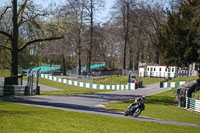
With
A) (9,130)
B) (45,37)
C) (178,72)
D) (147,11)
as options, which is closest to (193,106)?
(45,37)

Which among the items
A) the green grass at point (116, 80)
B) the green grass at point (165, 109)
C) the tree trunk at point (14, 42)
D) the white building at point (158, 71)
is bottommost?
the green grass at point (165, 109)

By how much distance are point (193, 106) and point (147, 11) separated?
37.8m

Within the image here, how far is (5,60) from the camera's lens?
30.6 meters

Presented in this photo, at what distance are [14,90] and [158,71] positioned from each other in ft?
108

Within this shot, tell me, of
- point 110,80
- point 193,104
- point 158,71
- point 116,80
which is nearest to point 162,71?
point 158,71

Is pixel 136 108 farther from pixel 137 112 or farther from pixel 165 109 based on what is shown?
pixel 165 109

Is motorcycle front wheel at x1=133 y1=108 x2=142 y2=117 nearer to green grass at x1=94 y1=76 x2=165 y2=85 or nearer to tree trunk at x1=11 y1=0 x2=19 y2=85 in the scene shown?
tree trunk at x1=11 y1=0 x2=19 y2=85

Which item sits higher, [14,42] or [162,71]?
[14,42]

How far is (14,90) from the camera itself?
2594 cm

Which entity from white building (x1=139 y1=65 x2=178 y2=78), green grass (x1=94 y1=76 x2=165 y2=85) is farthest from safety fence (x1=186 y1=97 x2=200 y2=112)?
white building (x1=139 y1=65 x2=178 y2=78)

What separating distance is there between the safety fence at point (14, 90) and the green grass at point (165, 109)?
27.8 feet

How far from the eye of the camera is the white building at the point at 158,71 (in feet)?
168

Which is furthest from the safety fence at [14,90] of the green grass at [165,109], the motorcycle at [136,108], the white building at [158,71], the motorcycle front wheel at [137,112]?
A: the white building at [158,71]

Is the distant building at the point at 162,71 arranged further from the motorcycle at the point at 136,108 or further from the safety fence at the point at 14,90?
the motorcycle at the point at 136,108
